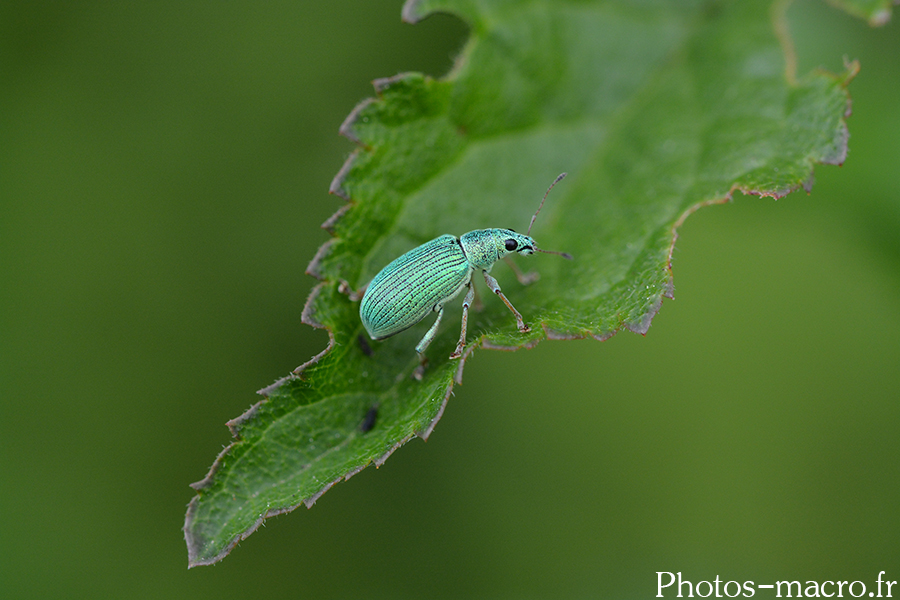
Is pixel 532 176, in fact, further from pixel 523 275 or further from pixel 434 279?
pixel 434 279

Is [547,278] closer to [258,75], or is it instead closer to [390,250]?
[390,250]

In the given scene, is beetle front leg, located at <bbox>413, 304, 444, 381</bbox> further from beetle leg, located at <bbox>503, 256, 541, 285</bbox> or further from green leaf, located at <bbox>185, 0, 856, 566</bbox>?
beetle leg, located at <bbox>503, 256, 541, 285</bbox>

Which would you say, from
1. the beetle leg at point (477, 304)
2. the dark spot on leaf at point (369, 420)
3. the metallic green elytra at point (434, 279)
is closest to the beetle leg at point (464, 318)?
the metallic green elytra at point (434, 279)

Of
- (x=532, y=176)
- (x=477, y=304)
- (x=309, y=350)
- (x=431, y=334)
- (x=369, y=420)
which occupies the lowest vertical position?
(x=369, y=420)

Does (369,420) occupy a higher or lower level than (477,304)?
lower

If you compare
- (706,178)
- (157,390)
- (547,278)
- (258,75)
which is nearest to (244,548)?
(157,390)

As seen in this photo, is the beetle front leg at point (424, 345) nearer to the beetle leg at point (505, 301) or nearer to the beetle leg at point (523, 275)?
the beetle leg at point (505, 301)

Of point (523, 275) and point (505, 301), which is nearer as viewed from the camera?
point (505, 301)

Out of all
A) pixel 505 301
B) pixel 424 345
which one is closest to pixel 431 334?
pixel 424 345
